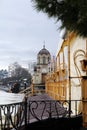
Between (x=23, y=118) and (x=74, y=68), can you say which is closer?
(x=23, y=118)

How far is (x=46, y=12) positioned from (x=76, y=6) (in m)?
0.69

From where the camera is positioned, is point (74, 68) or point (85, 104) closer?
point (85, 104)

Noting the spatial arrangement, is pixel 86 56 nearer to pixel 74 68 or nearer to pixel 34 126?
pixel 74 68

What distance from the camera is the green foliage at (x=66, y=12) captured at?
5.91m

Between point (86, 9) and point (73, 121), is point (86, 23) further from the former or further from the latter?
point (73, 121)

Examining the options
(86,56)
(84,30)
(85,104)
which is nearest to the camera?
(84,30)

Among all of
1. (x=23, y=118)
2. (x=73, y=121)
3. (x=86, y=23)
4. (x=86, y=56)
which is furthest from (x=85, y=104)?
(x=86, y=23)

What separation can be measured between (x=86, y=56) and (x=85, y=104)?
3.30 meters

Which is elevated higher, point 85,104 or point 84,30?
point 84,30

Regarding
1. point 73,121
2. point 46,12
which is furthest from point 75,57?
point 46,12

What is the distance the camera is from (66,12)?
20.5ft

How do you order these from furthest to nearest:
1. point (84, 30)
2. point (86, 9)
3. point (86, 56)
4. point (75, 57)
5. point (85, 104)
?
point (75, 57) < point (86, 56) < point (85, 104) < point (84, 30) < point (86, 9)

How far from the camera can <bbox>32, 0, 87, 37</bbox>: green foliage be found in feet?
19.4

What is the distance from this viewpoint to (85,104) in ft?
32.4
